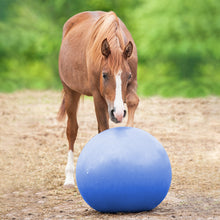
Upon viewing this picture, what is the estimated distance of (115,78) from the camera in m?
3.99

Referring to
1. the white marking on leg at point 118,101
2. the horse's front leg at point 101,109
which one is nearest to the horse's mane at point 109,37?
the white marking on leg at point 118,101

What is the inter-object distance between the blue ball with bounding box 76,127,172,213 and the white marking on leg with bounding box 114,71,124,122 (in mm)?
175

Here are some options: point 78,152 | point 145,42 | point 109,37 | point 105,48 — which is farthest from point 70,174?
point 145,42

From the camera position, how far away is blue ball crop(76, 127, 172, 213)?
12.4ft

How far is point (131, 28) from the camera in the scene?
14766 mm

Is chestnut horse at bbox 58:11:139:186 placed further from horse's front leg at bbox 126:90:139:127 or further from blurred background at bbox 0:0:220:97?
blurred background at bbox 0:0:220:97

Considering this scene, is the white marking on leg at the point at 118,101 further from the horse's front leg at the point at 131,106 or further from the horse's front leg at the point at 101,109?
the horse's front leg at the point at 101,109

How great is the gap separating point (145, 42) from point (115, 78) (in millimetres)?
10533

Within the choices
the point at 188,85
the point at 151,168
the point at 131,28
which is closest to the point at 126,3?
the point at 131,28

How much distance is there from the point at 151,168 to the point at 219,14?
35.2 ft

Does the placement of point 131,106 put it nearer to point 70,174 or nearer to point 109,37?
point 109,37

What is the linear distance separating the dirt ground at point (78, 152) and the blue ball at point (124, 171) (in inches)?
4.8

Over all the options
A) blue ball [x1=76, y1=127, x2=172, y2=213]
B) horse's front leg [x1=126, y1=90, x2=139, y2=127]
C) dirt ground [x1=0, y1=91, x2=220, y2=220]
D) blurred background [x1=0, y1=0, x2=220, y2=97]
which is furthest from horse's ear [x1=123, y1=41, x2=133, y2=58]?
blurred background [x1=0, y1=0, x2=220, y2=97]

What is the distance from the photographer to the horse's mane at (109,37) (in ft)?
13.6
